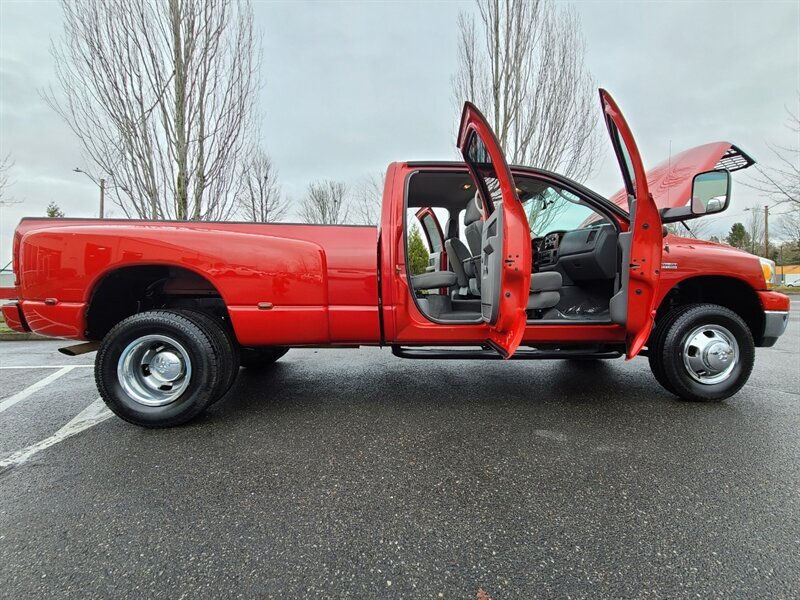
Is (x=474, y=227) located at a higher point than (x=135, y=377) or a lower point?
higher

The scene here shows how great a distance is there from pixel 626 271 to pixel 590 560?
194 cm

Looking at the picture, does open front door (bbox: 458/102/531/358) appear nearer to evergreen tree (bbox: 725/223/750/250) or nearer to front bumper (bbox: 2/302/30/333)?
front bumper (bbox: 2/302/30/333)

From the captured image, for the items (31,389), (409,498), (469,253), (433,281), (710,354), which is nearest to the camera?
(409,498)

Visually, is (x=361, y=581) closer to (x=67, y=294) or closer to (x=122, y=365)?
(x=122, y=365)

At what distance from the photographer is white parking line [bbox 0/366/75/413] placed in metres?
2.91

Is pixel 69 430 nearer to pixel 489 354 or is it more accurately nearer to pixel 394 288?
pixel 394 288

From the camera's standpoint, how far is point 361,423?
248 centimetres

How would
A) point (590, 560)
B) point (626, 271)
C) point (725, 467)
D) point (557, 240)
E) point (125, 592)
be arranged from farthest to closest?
point (557, 240) < point (626, 271) < point (725, 467) < point (590, 560) < point (125, 592)

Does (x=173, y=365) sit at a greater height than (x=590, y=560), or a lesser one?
greater

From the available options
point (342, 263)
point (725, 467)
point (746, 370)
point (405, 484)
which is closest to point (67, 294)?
point (342, 263)

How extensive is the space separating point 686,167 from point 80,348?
4.68m

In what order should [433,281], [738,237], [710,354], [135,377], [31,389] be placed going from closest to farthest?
[135,377]
[710,354]
[433,281]
[31,389]
[738,237]

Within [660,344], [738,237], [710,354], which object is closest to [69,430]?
[660,344]

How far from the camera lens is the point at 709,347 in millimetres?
2781
